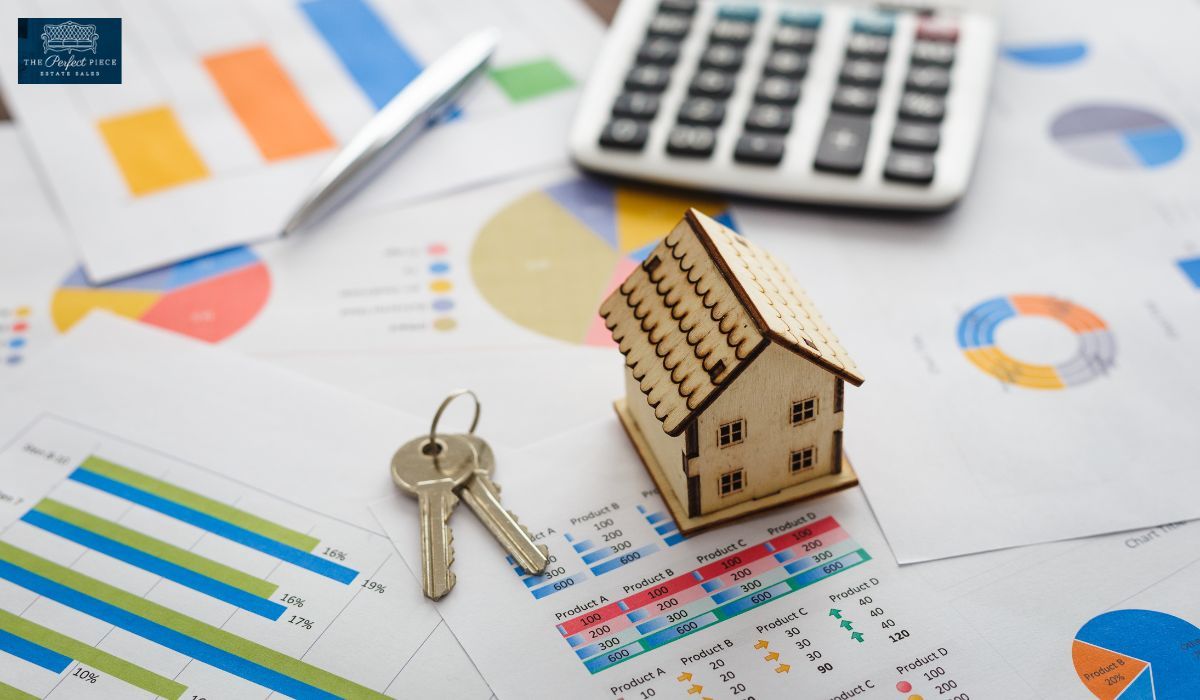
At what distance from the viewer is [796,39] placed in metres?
0.88

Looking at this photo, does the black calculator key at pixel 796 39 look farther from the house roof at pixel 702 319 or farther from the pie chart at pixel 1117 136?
the house roof at pixel 702 319

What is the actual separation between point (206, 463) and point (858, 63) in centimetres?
54

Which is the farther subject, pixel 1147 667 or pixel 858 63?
pixel 858 63

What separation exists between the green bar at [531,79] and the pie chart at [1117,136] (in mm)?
386

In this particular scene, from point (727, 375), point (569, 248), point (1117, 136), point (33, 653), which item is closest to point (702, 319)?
point (727, 375)

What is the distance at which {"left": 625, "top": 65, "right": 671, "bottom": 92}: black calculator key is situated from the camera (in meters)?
0.84

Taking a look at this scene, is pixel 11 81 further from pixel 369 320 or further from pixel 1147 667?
pixel 1147 667

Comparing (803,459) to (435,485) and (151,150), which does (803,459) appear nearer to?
(435,485)

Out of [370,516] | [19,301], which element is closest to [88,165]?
[19,301]

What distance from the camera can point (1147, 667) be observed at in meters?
0.53

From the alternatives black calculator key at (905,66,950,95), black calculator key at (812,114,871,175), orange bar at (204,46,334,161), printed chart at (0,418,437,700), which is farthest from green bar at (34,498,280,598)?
black calculator key at (905,66,950,95)

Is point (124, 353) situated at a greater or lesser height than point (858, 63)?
lesser

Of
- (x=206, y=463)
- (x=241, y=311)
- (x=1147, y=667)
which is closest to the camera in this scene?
(x=1147, y=667)

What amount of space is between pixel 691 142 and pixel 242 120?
1.19 ft
